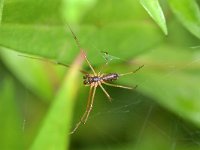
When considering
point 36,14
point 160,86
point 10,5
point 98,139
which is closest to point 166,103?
point 160,86

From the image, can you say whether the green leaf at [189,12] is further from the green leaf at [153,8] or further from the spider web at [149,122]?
the spider web at [149,122]

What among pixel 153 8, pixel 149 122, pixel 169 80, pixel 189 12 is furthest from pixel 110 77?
pixel 153 8

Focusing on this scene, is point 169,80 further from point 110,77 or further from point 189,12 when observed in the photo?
point 189,12

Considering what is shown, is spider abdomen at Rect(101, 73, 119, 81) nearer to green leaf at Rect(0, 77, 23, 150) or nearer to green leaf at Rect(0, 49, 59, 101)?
green leaf at Rect(0, 49, 59, 101)

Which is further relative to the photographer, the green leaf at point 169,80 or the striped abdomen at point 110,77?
the green leaf at point 169,80

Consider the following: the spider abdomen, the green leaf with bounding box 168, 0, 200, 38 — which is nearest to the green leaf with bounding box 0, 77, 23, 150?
the spider abdomen

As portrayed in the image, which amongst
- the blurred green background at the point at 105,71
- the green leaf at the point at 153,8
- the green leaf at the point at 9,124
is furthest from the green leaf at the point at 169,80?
the green leaf at the point at 153,8

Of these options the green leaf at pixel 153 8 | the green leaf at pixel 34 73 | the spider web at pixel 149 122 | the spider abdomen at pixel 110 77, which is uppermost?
the green leaf at pixel 34 73
